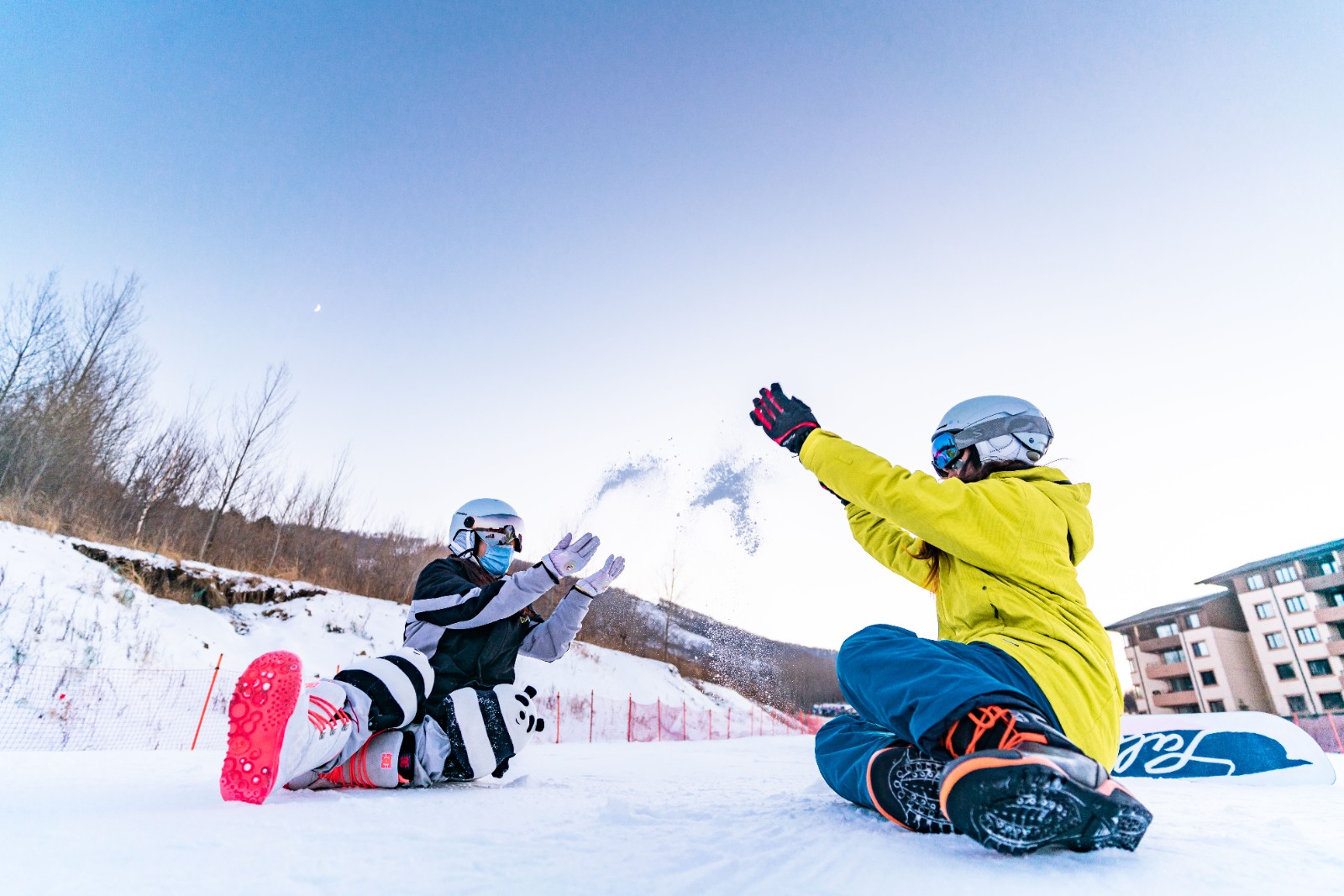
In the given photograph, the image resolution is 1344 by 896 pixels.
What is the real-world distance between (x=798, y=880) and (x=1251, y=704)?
136 ft

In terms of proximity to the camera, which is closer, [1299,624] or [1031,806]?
[1031,806]

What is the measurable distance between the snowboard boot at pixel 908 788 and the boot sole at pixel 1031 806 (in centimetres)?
18

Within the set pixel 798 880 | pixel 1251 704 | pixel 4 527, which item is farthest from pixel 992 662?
pixel 1251 704

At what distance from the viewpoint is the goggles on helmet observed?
1645 mm

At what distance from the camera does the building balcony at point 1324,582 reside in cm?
2766

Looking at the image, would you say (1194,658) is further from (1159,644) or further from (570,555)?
(570,555)

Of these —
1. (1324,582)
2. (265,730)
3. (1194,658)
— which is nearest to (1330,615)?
(1324,582)

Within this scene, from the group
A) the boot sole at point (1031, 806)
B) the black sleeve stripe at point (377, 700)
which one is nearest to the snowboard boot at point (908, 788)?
the boot sole at point (1031, 806)

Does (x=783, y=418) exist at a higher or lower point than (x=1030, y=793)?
higher

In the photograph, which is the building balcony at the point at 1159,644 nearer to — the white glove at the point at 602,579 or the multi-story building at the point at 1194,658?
the multi-story building at the point at 1194,658

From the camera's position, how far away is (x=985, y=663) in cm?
116

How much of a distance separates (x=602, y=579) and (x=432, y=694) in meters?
0.86

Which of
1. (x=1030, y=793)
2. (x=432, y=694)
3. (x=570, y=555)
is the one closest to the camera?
(x=1030, y=793)

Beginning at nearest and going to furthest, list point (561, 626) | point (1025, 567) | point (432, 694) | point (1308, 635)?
point (1025, 567) → point (432, 694) → point (561, 626) → point (1308, 635)
